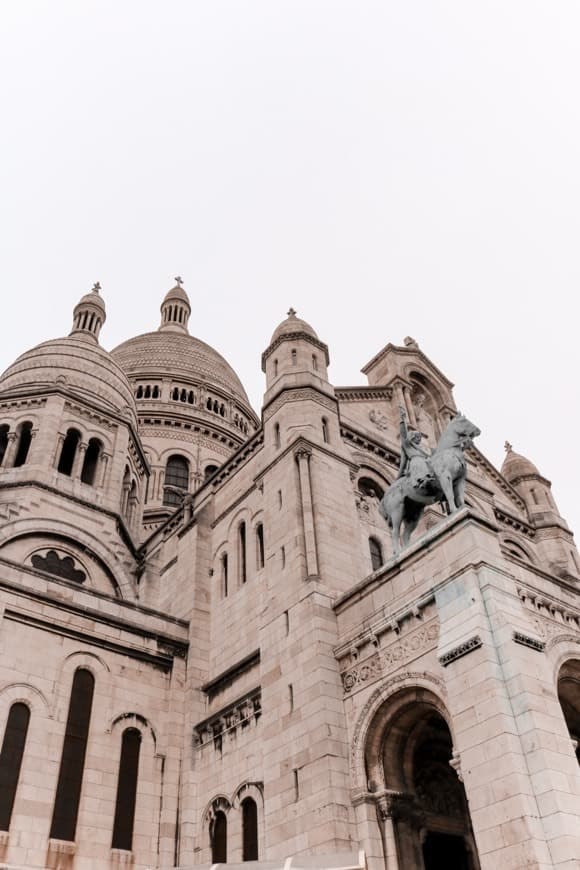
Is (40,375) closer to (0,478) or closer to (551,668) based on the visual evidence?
(0,478)

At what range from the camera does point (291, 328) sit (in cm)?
2803

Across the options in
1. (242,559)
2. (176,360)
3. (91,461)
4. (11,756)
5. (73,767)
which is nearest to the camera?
(11,756)

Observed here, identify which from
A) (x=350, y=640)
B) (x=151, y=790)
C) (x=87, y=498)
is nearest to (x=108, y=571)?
(x=87, y=498)

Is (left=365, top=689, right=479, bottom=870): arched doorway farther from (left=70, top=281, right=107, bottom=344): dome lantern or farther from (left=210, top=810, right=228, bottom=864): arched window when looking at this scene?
(left=70, top=281, right=107, bottom=344): dome lantern

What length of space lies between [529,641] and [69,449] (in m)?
22.4

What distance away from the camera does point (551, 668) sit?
1501 centimetres

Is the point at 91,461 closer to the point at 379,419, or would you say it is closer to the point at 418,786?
the point at 379,419

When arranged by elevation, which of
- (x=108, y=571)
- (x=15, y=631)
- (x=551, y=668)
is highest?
(x=108, y=571)

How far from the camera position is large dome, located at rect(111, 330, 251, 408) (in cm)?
5419

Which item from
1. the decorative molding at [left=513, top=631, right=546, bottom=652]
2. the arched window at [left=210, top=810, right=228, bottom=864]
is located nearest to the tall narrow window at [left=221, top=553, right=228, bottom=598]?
the arched window at [left=210, top=810, right=228, bottom=864]

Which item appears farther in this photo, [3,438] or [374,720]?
[3,438]

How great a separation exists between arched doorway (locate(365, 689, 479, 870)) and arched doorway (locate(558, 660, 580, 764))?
9.29 ft

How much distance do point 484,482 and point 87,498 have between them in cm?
1650

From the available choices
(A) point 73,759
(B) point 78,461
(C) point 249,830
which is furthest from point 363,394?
(A) point 73,759
